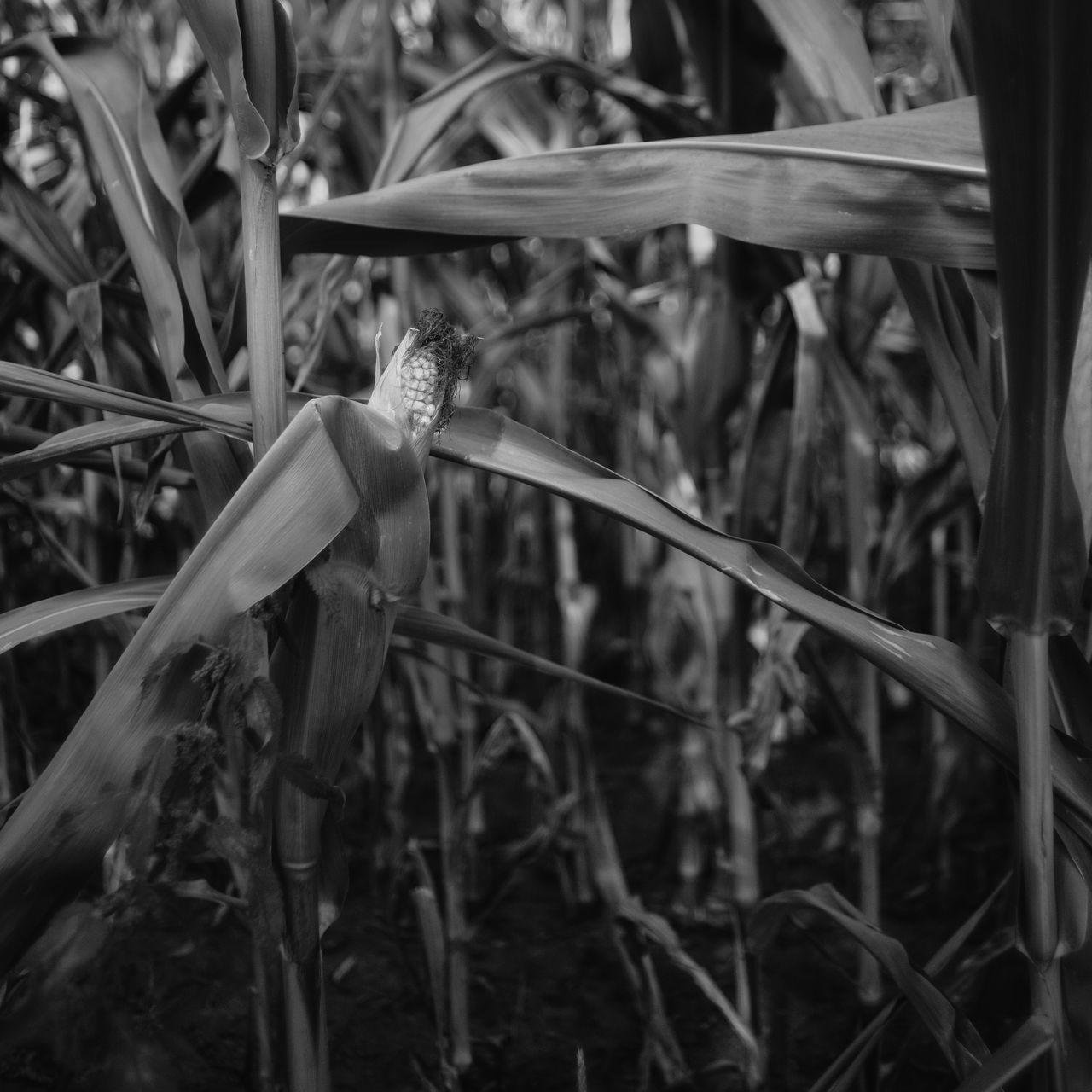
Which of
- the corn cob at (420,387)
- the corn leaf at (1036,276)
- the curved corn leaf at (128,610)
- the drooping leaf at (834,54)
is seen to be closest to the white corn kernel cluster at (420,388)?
the corn cob at (420,387)

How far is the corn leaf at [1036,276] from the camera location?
312mm

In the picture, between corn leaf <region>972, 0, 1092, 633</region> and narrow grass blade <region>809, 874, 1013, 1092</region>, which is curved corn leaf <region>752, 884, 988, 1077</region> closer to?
narrow grass blade <region>809, 874, 1013, 1092</region>

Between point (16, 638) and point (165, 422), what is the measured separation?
107 mm

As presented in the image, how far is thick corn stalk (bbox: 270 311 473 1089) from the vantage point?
0.39 meters

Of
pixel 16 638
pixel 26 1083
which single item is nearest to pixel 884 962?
pixel 16 638

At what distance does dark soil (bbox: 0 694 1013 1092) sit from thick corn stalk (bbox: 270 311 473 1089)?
0.22 ft

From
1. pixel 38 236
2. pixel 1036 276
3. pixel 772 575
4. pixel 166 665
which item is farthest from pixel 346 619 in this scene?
pixel 38 236

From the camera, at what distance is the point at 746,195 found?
1.55 feet

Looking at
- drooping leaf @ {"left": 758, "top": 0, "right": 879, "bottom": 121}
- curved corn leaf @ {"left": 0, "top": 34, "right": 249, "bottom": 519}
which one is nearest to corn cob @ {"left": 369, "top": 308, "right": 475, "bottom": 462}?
curved corn leaf @ {"left": 0, "top": 34, "right": 249, "bottom": 519}

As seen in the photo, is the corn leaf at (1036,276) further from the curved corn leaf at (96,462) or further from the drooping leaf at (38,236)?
the drooping leaf at (38,236)

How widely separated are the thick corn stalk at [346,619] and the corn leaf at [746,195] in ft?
0.30

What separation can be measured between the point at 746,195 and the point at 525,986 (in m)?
0.70

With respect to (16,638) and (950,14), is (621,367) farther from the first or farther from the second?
(16,638)

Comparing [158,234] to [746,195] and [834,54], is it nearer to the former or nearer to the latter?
[746,195]
